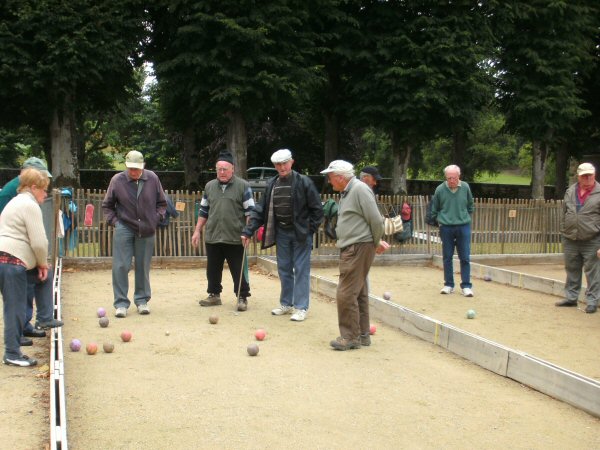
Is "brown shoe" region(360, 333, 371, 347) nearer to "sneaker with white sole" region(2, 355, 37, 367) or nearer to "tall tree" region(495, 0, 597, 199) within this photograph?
"sneaker with white sole" region(2, 355, 37, 367)

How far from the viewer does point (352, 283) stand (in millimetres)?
7312

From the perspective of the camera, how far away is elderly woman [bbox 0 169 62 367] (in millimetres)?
6438

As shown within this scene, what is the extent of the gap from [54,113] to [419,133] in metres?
11.9

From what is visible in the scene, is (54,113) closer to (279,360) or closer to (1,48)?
(1,48)

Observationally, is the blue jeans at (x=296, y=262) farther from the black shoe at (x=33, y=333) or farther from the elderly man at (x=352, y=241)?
the black shoe at (x=33, y=333)

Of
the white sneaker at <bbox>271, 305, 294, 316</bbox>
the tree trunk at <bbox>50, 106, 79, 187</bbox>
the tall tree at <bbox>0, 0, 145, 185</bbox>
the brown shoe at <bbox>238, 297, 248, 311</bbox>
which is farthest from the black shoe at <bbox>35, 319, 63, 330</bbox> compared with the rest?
the tree trunk at <bbox>50, 106, 79, 187</bbox>

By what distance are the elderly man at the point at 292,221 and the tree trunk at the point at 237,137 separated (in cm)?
1448

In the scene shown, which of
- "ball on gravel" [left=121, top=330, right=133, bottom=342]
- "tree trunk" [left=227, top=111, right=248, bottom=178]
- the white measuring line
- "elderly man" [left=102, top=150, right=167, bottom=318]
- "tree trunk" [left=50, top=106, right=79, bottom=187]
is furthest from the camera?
"tree trunk" [left=227, top=111, right=248, bottom=178]

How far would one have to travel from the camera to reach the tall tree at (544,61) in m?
27.9

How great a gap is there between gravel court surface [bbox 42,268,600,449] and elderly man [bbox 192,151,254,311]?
98 cm

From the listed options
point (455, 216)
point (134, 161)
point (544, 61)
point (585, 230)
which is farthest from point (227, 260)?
point (544, 61)

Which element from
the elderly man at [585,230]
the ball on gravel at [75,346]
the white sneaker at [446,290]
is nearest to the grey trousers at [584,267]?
the elderly man at [585,230]

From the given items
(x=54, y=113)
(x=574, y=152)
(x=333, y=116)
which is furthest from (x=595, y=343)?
(x=574, y=152)

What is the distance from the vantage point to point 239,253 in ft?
31.5
